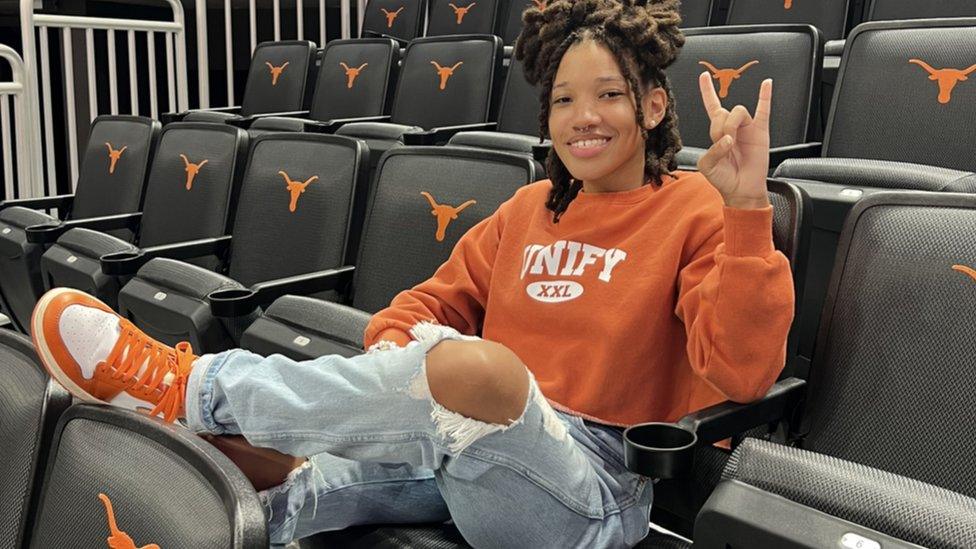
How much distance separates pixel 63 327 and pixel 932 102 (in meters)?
0.71

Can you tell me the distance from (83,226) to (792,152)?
903mm

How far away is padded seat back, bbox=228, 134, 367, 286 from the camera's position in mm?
923

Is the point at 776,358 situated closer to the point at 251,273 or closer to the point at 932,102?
the point at 932,102

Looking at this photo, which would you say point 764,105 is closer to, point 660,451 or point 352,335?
point 660,451

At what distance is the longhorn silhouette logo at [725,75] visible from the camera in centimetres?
92

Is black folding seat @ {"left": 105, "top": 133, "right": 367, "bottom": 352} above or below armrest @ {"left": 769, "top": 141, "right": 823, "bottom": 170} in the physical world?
below

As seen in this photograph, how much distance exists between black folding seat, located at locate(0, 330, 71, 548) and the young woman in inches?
0.9

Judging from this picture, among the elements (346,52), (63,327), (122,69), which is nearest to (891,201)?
(63,327)

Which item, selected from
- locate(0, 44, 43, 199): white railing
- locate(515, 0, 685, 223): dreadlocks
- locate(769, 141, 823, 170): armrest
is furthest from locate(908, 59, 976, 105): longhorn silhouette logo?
locate(0, 44, 43, 199): white railing

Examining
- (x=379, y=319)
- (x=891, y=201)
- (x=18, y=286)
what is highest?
(x=891, y=201)

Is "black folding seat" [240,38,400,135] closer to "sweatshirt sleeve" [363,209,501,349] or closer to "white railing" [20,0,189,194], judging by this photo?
"white railing" [20,0,189,194]

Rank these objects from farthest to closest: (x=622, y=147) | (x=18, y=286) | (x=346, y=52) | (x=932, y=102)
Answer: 1. (x=346, y=52)
2. (x=18, y=286)
3. (x=932, y=102)
4. (x=622, y=147)

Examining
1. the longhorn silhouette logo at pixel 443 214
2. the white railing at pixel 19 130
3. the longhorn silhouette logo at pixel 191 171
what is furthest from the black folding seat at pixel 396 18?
the longhorn silhouette logo at pixel 443 214

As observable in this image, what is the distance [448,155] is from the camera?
0.83m
